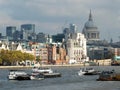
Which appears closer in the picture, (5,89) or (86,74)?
(5,89)

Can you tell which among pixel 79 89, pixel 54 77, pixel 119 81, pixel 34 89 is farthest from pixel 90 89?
pixel 54 77

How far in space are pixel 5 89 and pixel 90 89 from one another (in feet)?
42.0

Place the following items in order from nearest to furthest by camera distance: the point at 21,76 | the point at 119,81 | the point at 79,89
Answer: the point at 79,89 < the point at 119,81 < the point at 21,76

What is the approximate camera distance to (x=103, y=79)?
105 m

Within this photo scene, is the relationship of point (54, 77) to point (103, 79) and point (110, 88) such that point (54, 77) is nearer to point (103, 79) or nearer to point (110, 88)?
point (103, 79)

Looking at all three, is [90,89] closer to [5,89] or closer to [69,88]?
[69,88]

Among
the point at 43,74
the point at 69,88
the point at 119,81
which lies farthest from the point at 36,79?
the point at 69,88

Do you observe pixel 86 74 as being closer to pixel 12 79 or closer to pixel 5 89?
pixel 12 79

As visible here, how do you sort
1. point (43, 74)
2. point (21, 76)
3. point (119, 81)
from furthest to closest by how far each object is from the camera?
1. point (43, 74)
2. point (21, 76)
3. point (119, 81)

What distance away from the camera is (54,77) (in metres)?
126

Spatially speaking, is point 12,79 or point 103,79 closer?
point 103,79

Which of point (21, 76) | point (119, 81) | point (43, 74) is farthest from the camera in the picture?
point (43, 74)

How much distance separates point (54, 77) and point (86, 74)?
19.4 m

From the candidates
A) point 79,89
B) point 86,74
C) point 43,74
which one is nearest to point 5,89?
point 79,89
